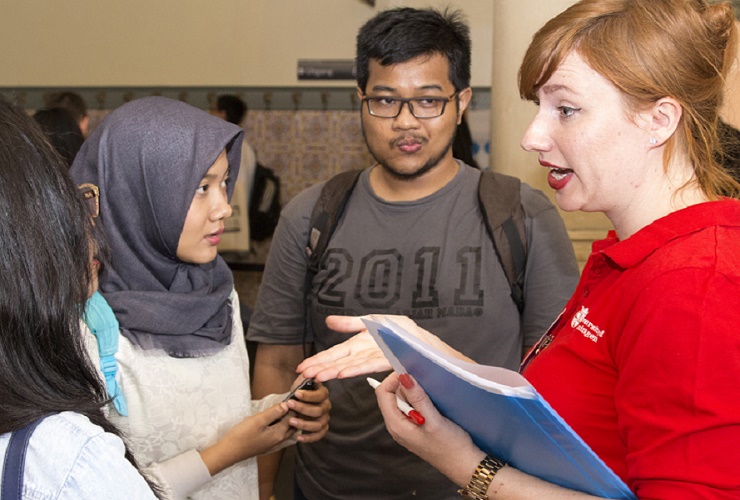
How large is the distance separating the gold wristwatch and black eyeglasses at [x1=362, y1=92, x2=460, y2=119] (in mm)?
1327

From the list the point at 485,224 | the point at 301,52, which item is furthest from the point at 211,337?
the point at 301,52

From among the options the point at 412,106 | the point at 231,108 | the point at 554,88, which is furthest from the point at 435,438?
the point at 231,108

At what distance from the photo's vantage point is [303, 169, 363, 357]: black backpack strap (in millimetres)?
2371

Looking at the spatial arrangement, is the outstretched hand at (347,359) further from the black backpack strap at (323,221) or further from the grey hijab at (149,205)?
the black backpack strap at (323,221)

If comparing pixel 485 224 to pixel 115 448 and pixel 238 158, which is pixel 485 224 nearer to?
pixel 238 158

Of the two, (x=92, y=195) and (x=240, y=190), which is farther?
(x=240, y=190)

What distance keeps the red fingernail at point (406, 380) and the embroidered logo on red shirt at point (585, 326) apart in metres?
0.29

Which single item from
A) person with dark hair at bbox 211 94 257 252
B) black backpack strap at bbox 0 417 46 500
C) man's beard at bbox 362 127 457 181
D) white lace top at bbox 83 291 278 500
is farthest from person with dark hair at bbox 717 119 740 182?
person with dark hair at bbox 211 94 257 252

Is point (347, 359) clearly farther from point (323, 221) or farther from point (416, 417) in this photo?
point (323, 221)

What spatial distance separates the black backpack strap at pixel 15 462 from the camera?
886 millimetres

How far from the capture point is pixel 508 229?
223 centimetres

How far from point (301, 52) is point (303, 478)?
508 cm

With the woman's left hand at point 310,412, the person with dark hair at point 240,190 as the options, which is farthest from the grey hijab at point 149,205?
the person with dark hair at point 240,190

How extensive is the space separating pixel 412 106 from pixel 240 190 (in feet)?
12.3
